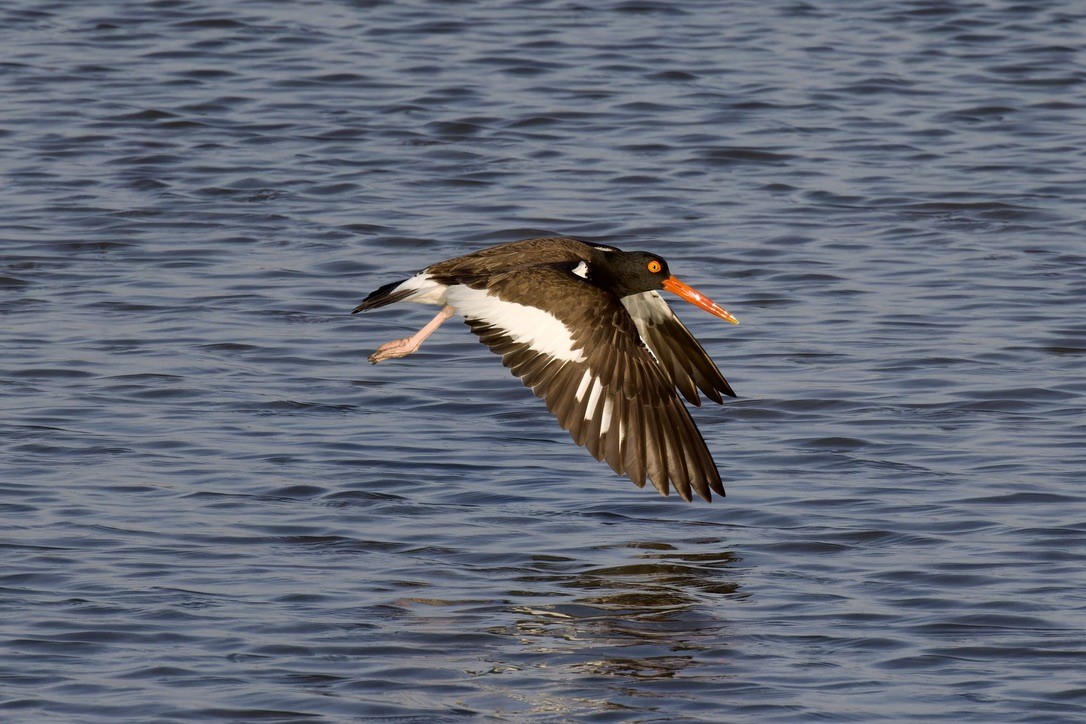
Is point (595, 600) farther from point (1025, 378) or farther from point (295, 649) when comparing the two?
point (1025, 378)

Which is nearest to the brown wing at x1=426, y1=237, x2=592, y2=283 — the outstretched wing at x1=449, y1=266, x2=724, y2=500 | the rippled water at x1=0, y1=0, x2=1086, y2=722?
the outstretched wing at x1=449, y1=266, x2=724, y2=500

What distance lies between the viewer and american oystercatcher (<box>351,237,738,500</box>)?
28.5 feet

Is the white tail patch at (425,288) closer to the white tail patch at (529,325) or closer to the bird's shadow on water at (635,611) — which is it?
the white tail patch at (529,325)

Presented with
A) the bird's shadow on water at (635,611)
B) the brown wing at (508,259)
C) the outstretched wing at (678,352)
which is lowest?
the bird's shadow on water at (635,611)

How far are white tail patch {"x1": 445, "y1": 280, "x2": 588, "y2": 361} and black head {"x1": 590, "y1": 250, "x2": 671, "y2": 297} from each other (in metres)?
1.01

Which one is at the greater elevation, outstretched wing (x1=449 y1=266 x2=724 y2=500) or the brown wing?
the brown wing

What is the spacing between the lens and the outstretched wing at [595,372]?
8664 millimetres

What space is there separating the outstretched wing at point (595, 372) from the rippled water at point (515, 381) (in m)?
0.44

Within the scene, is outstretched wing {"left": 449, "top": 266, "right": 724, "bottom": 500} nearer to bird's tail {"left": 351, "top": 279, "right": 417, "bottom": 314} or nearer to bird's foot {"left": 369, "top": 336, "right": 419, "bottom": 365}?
bird's tail {"left": 351, "top": 279, "right": 417, "bottom": 314}

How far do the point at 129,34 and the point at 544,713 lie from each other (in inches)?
567

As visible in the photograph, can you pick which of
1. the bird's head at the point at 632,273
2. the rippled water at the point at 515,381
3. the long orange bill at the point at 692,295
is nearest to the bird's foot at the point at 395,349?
the rippled water at the point at 515,381

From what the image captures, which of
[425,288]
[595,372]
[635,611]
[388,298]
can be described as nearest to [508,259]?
[425,288]

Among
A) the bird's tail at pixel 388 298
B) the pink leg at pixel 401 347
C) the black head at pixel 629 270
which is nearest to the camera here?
the bird's tail at pixel 388 298

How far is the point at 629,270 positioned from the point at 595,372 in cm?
137
